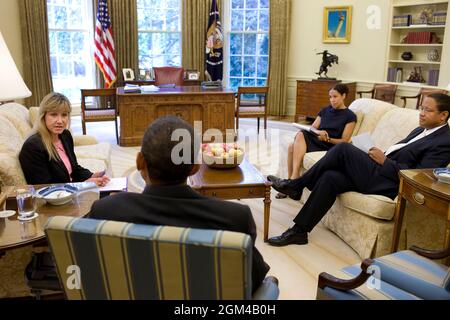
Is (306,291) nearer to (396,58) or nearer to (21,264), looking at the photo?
(21,264)

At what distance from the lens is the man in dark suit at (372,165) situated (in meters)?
2.94

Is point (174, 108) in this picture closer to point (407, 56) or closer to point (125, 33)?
point (125, 33)

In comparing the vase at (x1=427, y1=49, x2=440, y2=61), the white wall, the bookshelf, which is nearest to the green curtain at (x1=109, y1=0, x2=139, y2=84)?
the white wall

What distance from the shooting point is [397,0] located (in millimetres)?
6988

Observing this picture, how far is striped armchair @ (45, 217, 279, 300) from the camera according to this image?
1104 millimetres

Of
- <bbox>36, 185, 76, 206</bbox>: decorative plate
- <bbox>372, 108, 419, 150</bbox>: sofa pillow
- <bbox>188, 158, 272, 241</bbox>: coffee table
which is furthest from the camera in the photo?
<bbox>372, 108, 419, 150</bbox>: sofa pillow

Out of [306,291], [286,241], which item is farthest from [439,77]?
[306,291]

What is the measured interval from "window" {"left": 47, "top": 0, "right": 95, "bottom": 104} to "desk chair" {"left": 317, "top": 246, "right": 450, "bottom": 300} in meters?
7.15

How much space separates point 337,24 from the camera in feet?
25.2

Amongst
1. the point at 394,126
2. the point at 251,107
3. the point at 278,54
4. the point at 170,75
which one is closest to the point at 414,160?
the point at 394,126

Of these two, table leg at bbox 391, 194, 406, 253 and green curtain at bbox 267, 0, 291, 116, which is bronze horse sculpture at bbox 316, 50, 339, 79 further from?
table leg at bbox 391, 194, 406, 253

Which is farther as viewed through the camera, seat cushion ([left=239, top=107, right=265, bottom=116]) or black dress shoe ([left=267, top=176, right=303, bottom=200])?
seat cushion ([left=239, top=107, right=265, bottom=116])
